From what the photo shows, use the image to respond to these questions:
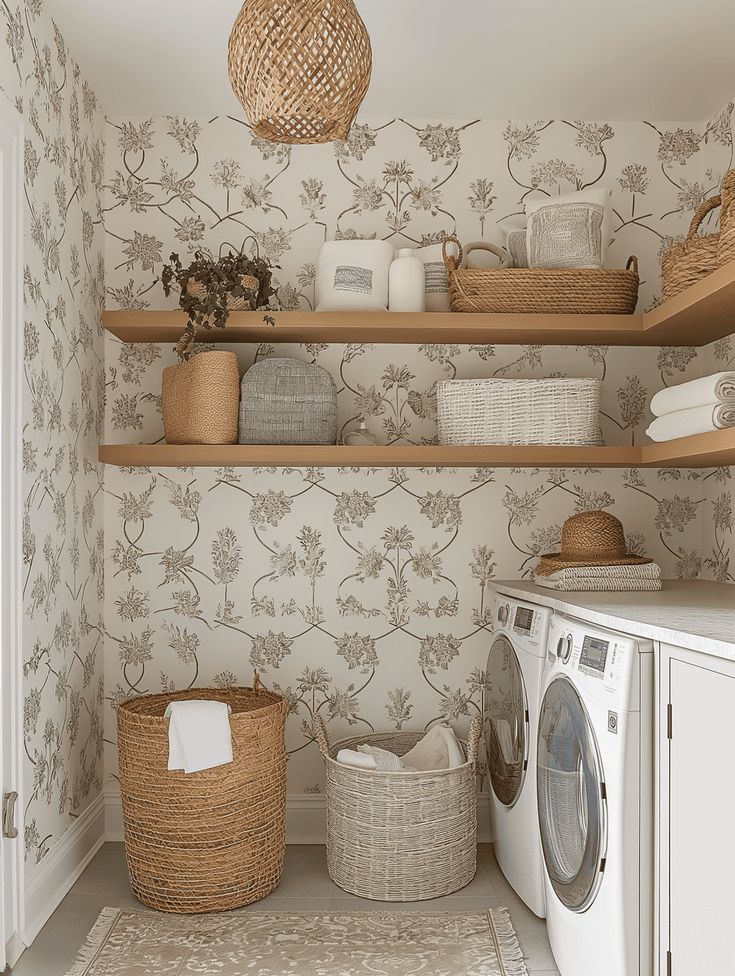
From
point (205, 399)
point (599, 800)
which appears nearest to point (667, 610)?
point (599, 800)

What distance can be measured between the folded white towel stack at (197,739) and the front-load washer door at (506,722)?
822 millimetres

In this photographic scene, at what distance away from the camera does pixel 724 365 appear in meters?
3.06

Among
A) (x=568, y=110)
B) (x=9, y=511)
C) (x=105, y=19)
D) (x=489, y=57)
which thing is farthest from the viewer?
(x=568, y=110)

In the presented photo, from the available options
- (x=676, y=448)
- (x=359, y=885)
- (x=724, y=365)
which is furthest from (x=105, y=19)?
(x=359, y=885)

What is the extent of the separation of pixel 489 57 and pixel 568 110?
521 millimetres

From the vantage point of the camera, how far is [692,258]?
101 inches

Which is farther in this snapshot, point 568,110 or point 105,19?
point 568,110

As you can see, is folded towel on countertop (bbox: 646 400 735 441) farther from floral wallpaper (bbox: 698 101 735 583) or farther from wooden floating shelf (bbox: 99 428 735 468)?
floral wallpaper (bbox: 698 101 735 583)

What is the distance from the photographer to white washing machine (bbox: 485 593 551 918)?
7.98ft

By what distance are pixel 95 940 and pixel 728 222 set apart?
2.47 metres

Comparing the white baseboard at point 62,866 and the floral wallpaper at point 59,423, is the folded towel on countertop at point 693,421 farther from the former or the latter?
the white baseboard at point 62,866

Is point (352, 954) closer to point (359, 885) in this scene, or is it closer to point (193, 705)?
point (359, 885)

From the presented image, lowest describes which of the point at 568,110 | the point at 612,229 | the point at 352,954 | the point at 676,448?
the point at 352,954

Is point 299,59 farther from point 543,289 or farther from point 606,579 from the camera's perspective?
point 606,579
